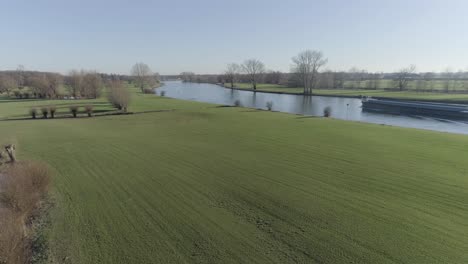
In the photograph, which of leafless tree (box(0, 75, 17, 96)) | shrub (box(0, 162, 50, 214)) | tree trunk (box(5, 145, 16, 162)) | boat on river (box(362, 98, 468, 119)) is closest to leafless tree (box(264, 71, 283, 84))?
boat on river (box(362, 98, 468, 119))

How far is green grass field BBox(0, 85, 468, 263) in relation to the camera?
23.5 feet

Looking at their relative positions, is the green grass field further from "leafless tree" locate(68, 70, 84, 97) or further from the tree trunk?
"leafless tree" locate(68, 70, 84, 97)

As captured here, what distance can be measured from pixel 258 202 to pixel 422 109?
53.3 metres

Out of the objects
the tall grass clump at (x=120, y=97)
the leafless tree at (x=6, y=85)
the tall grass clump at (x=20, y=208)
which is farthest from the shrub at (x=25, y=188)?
the leafless tree at (x=6, y=85)

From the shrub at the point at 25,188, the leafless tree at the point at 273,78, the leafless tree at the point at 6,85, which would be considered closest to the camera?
the shrub at the point at 25,188

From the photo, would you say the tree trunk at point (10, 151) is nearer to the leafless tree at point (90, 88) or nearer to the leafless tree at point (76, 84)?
the leafless tree at point (90, 88)

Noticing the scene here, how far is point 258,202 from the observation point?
1005 cm

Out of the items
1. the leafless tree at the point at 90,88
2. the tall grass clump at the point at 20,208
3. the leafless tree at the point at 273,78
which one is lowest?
the tall grass clump at the point at 20,208

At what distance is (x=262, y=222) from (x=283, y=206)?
1449 millimetres

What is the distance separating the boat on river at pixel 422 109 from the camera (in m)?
44.1

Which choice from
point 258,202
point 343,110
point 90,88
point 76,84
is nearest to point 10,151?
point 258,202

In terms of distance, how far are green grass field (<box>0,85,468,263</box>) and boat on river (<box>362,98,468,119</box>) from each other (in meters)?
32.4

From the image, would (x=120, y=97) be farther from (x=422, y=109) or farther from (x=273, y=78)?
(x=273, y=78)

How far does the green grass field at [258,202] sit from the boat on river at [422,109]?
3240cm
